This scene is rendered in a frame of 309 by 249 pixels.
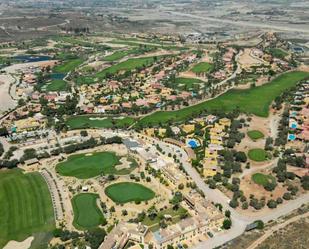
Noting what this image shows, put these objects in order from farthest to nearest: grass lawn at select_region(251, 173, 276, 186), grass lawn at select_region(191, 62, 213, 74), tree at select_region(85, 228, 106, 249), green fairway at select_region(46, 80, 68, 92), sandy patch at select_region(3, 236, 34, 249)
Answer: grass lawn at select_region(191, 62, 213, 74), green fairway at select_region(46, 80, 68, 92), grass lawn at select_region(251, 173, 276, 186), sandy patch at select_region(3, 236, 34, 249), tree at select_region(85, 228, 106, 249)

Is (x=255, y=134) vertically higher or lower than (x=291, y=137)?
lower

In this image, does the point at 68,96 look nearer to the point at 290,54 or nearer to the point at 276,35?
the point at 290,54

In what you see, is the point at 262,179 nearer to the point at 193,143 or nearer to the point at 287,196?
the point at 287,196

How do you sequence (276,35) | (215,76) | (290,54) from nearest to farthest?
1. (215,76)
2. (290,54)
3. (276,35)

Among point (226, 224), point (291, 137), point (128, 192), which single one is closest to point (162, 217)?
point (226, 224)

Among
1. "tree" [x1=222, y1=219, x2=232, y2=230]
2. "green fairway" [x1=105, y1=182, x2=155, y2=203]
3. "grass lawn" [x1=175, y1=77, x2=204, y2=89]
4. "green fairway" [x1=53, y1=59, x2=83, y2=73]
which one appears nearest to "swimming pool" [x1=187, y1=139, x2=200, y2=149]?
"green fairway" [x1=105, y1=182, x2=155, y2=203]

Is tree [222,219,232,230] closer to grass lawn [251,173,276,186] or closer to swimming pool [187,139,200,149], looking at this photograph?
grass lawn [251,173,276,186]

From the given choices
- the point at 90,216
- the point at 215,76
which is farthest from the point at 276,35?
the point at 90,216
